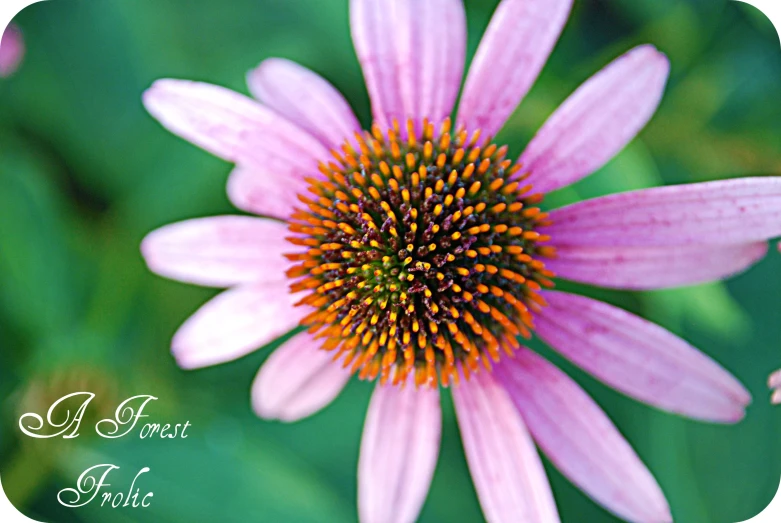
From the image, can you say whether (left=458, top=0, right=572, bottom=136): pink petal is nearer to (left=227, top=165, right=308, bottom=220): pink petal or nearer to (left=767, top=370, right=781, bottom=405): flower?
(left=227, top=165, right=308, bottom=220): pink petal

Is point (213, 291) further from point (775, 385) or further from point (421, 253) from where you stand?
point (775, 385)

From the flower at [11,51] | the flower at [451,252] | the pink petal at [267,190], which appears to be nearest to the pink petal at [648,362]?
the flower at [451,252]

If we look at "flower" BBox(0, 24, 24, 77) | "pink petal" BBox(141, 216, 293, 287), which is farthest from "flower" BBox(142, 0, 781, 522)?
"flower" BBox(0, 24, 24, 77)

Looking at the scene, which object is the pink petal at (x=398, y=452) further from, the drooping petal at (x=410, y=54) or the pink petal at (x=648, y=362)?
the drooping petal at (x=410, y=54)

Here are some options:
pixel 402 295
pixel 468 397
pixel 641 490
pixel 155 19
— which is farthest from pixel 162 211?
pixel 641 490

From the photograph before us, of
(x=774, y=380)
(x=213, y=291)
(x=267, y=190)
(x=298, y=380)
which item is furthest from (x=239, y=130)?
(x=774, y=380)

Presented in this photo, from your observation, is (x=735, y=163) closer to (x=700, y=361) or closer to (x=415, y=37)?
(x=700, y=361)

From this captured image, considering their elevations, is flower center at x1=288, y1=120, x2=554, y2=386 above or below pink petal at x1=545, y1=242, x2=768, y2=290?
above
